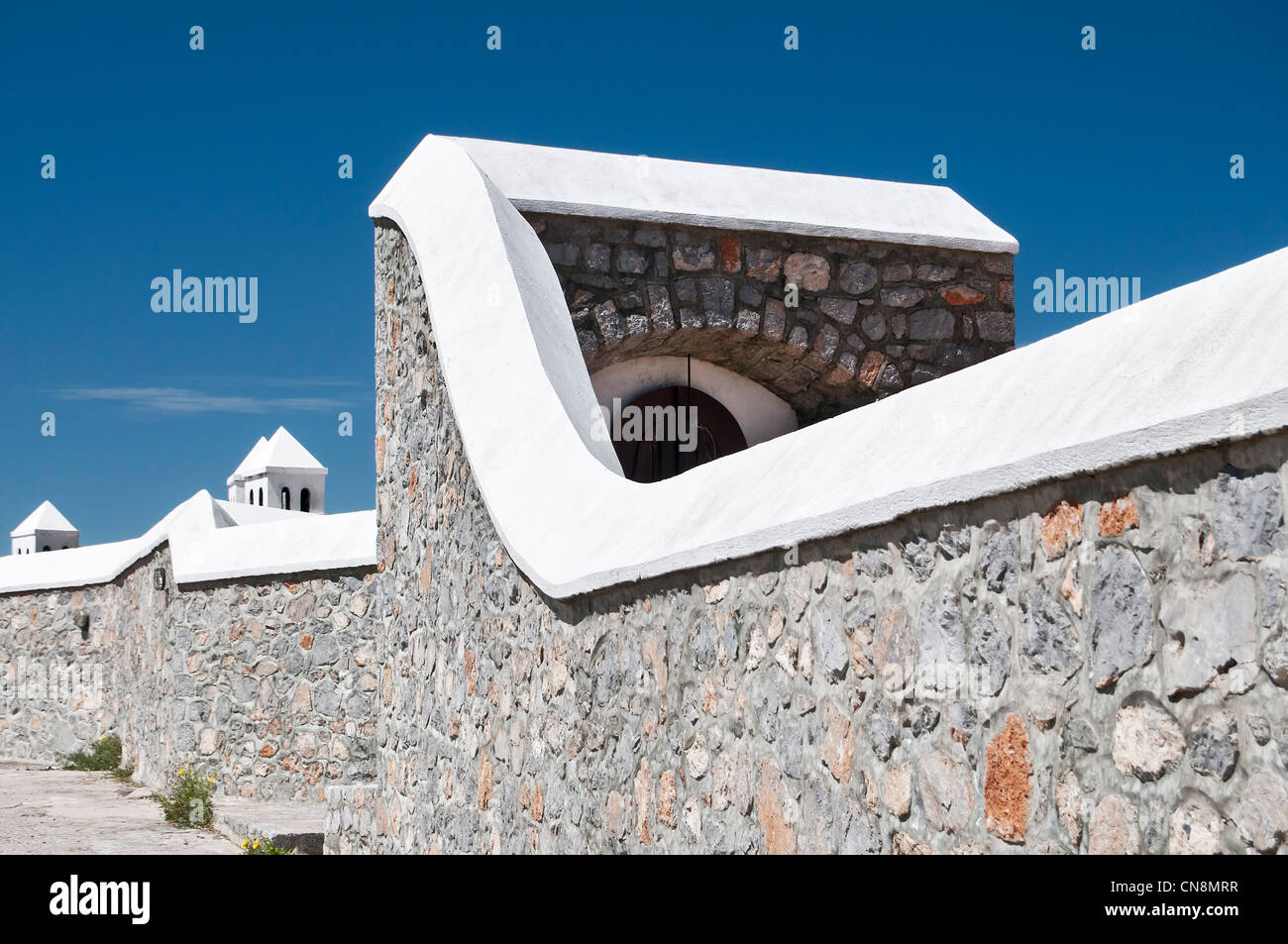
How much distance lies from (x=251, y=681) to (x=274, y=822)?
2.05m

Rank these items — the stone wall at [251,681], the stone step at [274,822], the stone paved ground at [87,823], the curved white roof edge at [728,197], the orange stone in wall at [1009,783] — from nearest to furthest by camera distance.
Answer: the orange stone in wall at [1009,783] < the curved white roof edge at [728,197] < the stone step at [274,822] < the stone paved ground at [87,823] < the stone wall at [251,681]

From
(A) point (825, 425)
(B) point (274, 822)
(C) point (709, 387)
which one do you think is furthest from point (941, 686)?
(B) point (274, 822)

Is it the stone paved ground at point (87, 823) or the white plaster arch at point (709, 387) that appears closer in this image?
the white plaster arch at point (709, 387)

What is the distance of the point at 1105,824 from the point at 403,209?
574 cm

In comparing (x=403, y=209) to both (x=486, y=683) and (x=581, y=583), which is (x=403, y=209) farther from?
(x=581, y=583)

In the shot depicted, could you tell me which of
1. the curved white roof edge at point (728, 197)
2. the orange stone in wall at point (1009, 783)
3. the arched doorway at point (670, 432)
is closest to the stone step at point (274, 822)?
the arched doorway at point (670, 432)

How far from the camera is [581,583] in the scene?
164 inches

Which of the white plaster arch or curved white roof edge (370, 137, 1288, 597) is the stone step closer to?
the white plaster arch

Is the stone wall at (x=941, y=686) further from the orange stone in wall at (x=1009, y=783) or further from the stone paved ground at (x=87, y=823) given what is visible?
the stone paved ground at (x=87, y=823)

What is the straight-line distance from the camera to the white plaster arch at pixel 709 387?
25.6 feet

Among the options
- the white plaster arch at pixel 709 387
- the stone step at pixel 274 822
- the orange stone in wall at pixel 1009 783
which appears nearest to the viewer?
the orange stone in wall at pixel 1009 783

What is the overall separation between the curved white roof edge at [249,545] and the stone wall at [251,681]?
119 mm

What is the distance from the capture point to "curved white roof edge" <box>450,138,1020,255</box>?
7.20 m
